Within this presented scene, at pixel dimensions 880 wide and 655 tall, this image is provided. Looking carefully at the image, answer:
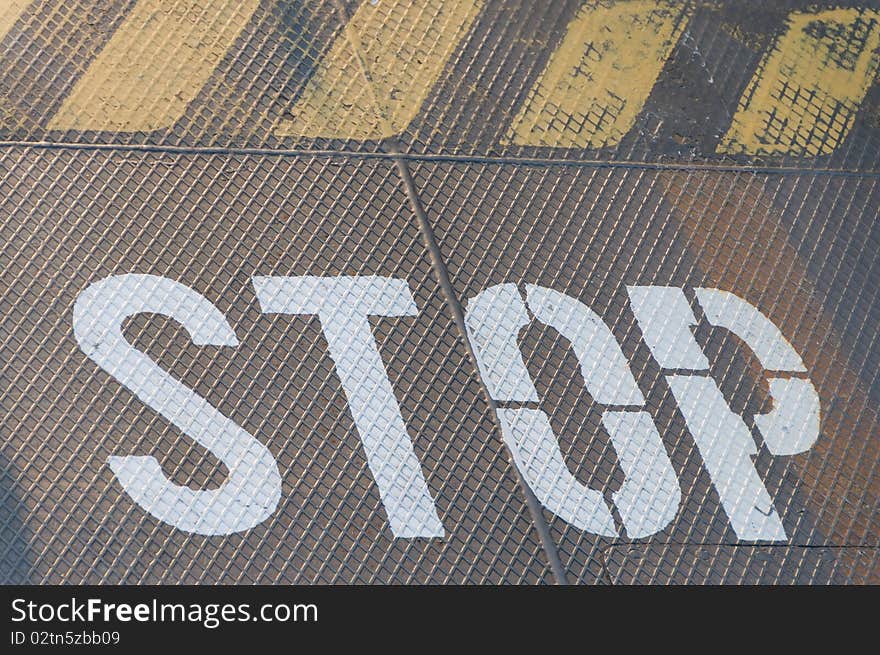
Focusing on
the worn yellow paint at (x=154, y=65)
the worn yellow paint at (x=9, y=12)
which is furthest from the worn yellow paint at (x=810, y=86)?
the worn yellow paint at (x=9, y=12)

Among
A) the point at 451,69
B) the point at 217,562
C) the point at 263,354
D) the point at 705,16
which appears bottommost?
the point at 217,562

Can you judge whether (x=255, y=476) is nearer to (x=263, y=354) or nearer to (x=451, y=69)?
(x=263, y=354)

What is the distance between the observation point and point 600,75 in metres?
4.46

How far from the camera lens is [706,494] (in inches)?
146

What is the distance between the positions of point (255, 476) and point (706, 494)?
65.8 inches

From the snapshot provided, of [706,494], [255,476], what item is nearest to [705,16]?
[706,494]

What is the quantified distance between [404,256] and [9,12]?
2.02 metres

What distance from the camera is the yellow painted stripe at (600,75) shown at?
430 centimetres

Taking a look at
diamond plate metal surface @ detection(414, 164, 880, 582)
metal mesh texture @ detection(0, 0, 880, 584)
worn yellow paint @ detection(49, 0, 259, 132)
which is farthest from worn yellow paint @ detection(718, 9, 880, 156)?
worn yellow paint @ detection(49, 0, 259, 132)

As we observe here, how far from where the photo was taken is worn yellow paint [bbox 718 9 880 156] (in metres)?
4.43

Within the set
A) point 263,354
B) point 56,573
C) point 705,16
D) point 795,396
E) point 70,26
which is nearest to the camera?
point 56,573

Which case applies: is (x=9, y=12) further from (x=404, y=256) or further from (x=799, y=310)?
(x=799, y=310)

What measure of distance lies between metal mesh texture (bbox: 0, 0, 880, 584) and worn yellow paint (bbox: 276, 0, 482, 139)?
1cm

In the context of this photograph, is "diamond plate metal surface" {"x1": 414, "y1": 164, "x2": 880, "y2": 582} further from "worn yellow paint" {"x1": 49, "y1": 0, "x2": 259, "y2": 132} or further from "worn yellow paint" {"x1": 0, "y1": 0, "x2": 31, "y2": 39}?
"worn yellow paint" {"x1": 0, "y1": 0, "x2": 31, "y2": 39}
